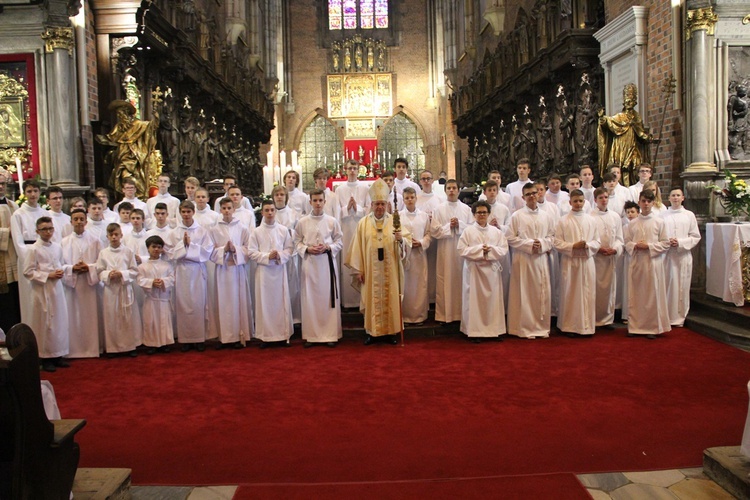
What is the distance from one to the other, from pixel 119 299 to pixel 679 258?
6.78 meters

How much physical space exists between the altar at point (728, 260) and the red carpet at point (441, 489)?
5.08 metres

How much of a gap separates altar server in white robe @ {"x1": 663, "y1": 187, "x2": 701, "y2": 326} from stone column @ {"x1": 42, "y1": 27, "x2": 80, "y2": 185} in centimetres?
784

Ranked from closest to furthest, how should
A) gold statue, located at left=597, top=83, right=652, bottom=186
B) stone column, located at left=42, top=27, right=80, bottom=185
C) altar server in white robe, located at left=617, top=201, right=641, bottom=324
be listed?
altar server in white robe, located at left=617, top=201, right=641, bottom=324, stone column, located at left=42, top=27, right=80, bottom=185, gold statue, located at left=597, top=83, right=652, bottom=186

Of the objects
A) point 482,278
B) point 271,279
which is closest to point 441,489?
point 482,278

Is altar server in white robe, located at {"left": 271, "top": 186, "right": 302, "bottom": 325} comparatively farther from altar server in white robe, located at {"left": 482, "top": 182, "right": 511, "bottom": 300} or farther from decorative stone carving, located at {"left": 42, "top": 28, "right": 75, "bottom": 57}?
decorative stone carving, located at {"left": 42, "top": 28, "right": 75, "bottom": 57}

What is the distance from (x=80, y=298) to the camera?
23.6 ft

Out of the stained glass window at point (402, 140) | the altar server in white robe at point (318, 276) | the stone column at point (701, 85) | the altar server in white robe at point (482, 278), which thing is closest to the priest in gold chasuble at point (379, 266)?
the altar server in white robe at point (318, 276)

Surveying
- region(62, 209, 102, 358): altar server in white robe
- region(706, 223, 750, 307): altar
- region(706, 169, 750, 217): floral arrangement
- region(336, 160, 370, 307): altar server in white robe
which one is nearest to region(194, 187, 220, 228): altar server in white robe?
region(62, 209, 102, 358): altar server in white robe

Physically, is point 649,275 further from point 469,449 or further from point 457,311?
point 469,449

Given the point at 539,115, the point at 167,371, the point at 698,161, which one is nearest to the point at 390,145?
the point at 539,115

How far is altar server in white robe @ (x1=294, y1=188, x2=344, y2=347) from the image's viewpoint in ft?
24.7

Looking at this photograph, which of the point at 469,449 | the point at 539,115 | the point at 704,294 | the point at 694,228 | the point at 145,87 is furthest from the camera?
the point at 539,115

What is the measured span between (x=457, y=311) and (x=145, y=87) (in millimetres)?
6966

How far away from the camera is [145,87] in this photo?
1120 cm
